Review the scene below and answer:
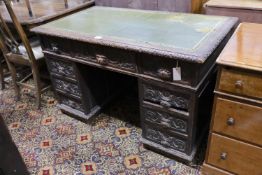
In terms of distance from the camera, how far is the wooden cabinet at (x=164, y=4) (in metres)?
1.70

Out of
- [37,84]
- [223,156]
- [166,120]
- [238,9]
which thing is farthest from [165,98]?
[37,84]

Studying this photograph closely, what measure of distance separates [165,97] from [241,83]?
42cm

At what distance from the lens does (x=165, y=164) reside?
1.59 m

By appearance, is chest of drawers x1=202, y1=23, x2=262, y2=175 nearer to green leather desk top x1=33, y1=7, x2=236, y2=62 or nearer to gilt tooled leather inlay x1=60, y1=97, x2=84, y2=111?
green leather desk top x1=33, y1=7, x2=236, y2=62

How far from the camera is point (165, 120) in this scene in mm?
1458

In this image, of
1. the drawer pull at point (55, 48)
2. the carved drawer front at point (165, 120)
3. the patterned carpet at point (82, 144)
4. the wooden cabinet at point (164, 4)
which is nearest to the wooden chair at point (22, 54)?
the patterned carpet at point (82, 144)

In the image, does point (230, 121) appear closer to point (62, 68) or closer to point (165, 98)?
point (165, 98)

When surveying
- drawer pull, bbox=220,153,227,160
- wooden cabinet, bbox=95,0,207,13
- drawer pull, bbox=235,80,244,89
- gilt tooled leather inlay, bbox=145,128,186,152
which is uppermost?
wooden cabinet, bbox=95,0,207,13

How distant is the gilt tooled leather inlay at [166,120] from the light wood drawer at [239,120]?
0.69 ft

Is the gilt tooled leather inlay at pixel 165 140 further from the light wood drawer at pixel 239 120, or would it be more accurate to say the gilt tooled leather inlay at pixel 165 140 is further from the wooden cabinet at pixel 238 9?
the wooden cabinet at pixel 238 9

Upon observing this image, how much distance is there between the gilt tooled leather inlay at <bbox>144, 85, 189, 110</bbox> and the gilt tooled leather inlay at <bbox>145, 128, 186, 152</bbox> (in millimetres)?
253

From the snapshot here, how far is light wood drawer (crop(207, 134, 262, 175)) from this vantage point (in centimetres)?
123

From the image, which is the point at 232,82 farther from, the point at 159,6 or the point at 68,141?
the point at 68,141

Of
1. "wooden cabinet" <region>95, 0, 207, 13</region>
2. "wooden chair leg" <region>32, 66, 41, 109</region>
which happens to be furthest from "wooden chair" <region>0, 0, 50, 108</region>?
"wooden cabinet" <region>95, 0, 207, 13</region>
